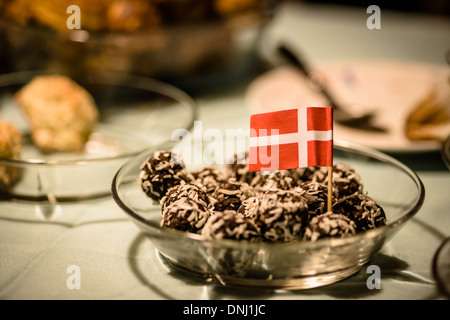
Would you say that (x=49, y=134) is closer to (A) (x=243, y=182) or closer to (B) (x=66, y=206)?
(B) (x=66, y=206)

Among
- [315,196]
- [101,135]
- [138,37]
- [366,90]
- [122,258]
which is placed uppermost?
[138,37]

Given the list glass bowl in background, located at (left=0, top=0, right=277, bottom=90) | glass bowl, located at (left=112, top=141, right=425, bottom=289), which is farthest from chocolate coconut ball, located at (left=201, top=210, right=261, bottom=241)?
glass bowl in background, located at (left=0, top=0, right=277, bottom=90)

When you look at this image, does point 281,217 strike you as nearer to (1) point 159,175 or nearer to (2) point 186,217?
(2) point 186,217

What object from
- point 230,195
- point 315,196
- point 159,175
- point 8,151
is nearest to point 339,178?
point 315,196

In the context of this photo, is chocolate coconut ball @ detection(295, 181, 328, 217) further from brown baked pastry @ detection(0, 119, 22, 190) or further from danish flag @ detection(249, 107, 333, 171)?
brown baked pastry @ detection(0, 119, 22, 190)

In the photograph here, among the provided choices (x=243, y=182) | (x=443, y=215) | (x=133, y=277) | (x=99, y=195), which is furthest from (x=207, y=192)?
(x=443, y=215)

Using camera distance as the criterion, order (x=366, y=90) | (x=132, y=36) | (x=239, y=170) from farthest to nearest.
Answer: (x=366, y=90), (x=132, y=36), (x=239, y=170)
